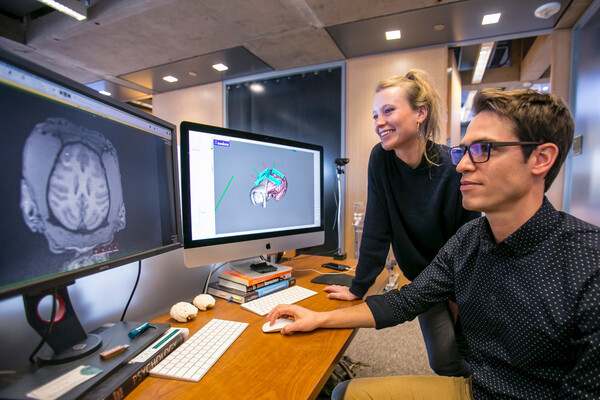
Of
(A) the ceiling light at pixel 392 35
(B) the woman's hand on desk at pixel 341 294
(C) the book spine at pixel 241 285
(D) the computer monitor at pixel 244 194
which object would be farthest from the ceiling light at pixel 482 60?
(C) the book spine at pixel 241 285

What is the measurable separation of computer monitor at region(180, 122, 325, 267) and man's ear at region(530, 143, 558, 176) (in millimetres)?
835

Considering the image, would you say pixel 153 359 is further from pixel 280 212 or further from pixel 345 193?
pixel 345 193

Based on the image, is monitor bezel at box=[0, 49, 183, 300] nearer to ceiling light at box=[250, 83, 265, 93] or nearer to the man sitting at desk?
the man sitting at desk

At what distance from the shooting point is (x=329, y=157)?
12.8 feet

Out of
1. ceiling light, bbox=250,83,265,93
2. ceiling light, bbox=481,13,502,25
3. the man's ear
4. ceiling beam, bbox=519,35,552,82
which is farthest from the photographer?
ceiling light, bbox=250,83,265,93

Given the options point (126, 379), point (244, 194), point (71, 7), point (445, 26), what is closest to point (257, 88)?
point (71, 7)

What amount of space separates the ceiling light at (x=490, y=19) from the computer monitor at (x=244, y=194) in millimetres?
2685

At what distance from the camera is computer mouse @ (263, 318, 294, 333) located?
79 centimetres

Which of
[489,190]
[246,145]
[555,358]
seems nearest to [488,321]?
[555,358]

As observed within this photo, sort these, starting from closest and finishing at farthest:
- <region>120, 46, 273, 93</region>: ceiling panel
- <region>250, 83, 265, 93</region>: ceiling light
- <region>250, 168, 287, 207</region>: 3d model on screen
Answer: <region>250, 168, 287, 207</region>: 3d model on screen → <region>120, 46, 273, 93</region>: ceiling panel → <region>250, 83, 265, 93</region>: ceiling light

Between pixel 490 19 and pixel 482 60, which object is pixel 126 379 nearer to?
pixel 490 19

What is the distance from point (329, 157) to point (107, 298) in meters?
3.35

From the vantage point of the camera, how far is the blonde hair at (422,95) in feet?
4.12

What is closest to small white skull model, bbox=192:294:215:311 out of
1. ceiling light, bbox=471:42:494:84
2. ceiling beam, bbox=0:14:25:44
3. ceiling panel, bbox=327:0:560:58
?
ceiling panel, bbox=327:0:560:58
